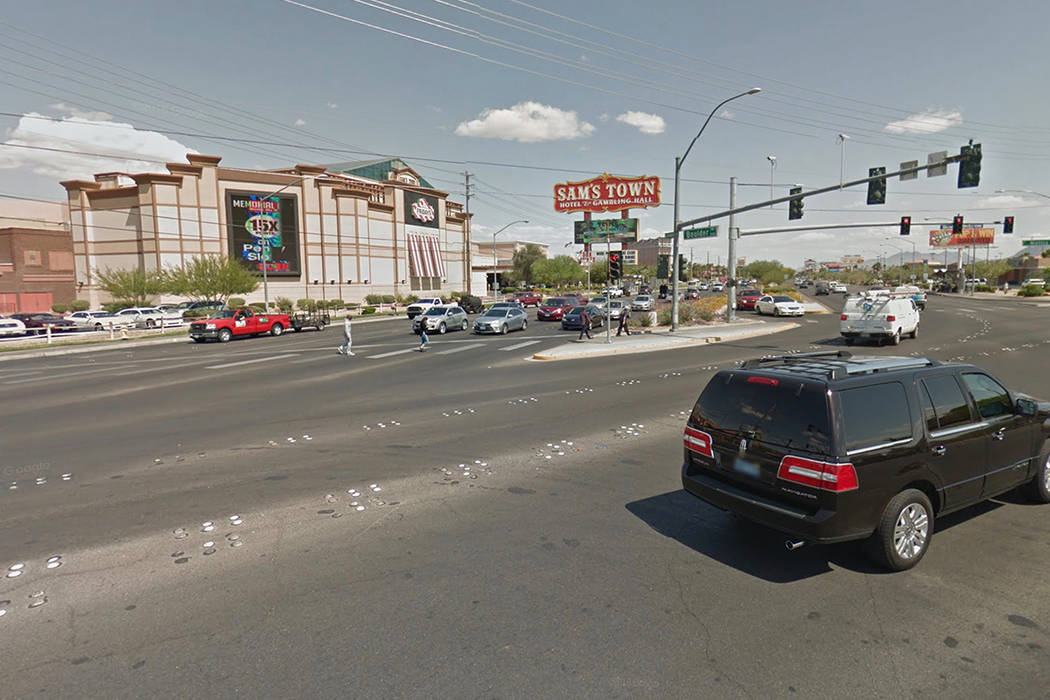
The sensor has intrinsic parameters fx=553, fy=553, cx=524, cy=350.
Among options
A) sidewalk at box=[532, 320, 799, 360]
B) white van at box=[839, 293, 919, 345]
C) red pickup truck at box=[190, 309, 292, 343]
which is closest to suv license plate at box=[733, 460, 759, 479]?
sidewalk at box=[532, 320, 799, 360]

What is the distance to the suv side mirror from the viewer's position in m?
5.03

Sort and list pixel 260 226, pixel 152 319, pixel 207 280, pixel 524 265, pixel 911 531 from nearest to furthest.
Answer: pixel 911 531, pixel 152 319, pixel 207 280, pixel 260 226, pixel 524 265

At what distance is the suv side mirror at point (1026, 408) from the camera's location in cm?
503

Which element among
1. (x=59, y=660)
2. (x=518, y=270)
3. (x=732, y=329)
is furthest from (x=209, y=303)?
(x=518, y=270)

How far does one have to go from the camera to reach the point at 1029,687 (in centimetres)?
304

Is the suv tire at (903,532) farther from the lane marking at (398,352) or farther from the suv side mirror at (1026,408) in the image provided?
the lane marking at (398,352)

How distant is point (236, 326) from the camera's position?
28.7 meters

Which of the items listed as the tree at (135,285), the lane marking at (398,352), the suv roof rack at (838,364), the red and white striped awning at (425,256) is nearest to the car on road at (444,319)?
the lane marking at (398,352)

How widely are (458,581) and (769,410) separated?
2.79 m

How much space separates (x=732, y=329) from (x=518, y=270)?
296 feet

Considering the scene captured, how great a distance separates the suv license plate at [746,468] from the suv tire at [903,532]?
930 millimetres

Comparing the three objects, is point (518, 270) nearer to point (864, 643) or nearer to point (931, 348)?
point (931, 348)

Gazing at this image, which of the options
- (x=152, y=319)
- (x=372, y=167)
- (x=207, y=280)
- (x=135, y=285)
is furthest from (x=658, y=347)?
(x=372, y=167)

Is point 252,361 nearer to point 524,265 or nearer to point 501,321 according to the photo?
point 501,321
